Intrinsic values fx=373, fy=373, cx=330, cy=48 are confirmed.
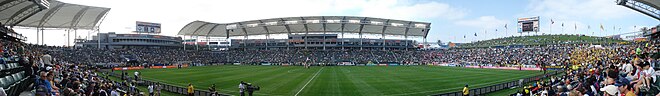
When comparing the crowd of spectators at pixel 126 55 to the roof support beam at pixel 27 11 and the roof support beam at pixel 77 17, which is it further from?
the roof support beam at pixel 27 11

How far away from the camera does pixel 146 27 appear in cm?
9038

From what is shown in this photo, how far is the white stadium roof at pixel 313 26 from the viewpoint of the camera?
79.7 meters

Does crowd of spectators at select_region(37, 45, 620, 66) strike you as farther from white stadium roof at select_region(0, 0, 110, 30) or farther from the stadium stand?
the stadium stand

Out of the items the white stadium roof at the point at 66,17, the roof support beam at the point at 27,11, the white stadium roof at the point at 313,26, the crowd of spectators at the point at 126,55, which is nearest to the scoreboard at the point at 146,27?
the crowd of spectators at the point at 126,55

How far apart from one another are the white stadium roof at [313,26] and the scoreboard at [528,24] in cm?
2019

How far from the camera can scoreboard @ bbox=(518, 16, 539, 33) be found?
81.6m

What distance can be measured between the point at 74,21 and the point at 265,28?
126 ft

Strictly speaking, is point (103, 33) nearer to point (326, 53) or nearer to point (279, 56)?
point (279, 56)

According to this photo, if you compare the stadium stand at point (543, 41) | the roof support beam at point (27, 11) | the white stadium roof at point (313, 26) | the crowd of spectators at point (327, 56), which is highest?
the white stadium roof at point (313, 26)

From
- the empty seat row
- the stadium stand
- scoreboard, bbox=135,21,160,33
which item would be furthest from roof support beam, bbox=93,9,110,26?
the stadium stand

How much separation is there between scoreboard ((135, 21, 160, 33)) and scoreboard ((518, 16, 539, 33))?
86551 mm

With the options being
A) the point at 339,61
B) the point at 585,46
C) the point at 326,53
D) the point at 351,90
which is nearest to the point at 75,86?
the point at 351,90

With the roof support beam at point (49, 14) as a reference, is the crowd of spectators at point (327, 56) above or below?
below

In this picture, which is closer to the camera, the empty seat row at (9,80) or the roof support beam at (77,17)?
the empty seat row at (9,80)
